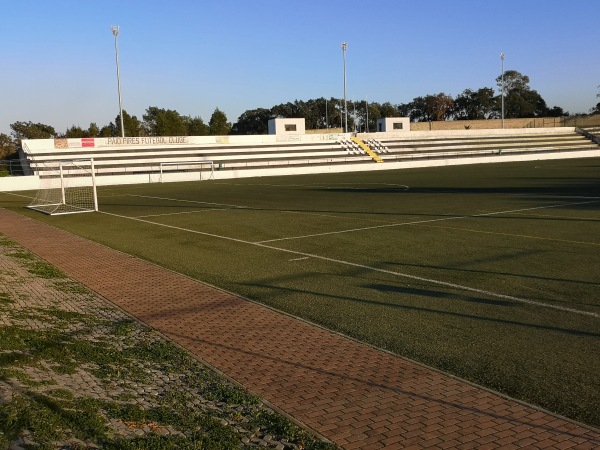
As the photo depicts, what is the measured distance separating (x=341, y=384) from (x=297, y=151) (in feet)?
207

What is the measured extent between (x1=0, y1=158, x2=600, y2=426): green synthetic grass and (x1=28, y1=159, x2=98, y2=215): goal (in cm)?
324

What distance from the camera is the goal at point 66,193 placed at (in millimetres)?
28172

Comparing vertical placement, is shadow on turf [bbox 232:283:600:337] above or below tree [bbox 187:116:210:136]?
below

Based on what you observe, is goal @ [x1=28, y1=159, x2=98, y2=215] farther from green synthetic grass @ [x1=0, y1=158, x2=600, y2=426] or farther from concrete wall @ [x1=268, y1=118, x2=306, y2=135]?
concrete wall @ [x1=268, y1=118, x2=306, y2=135]

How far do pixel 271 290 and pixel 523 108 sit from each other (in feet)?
424

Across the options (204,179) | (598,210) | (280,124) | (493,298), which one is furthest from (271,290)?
(280,124)

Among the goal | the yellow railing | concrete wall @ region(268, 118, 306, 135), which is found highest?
concrete wall @ region(268, 118, 306, 135)

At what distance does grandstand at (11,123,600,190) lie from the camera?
55.8m

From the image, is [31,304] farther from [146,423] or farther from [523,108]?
[523,108]

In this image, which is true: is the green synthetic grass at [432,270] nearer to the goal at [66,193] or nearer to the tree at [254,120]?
the goal at [66,193]

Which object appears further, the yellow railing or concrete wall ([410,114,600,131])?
concrete wall ([410,114,600,131])

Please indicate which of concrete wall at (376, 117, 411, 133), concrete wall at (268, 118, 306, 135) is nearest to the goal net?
concrete wall at (268, 118, 306, 135)

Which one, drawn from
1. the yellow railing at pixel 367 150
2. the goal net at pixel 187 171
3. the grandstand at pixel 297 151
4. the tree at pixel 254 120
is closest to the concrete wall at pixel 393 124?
the grandstand at pixel 297 151

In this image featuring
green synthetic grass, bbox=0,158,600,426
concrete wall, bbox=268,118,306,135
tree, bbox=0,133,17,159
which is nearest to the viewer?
green synthetic grass, bbox=0,158,600,426
